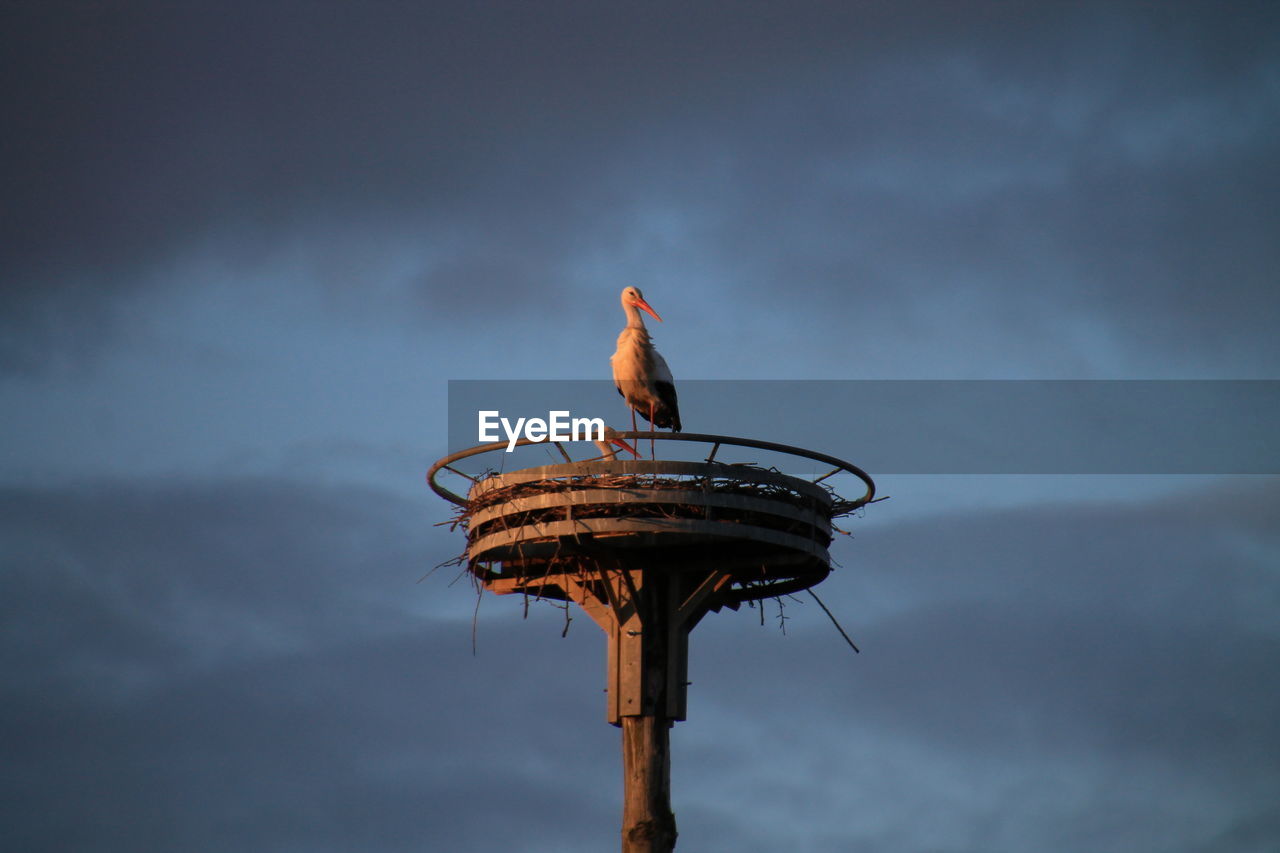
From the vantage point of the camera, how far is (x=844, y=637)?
19.0 metres

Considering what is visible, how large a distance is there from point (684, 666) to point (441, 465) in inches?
130

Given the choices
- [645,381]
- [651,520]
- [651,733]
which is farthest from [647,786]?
[645,381]

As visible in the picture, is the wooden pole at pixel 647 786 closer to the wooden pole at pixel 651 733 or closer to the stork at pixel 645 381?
the wooden pole at pixel 651 733

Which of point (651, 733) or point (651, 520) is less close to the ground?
point (651, 520)

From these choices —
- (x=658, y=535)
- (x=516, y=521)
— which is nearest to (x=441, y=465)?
(x=516, y=521)

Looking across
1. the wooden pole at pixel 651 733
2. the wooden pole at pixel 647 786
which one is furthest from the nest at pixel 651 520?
the wooden pole at pixel 647 786

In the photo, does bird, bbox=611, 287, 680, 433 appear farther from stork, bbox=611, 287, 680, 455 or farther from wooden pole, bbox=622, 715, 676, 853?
wooden pole, bbox=622, 715, 676, 853

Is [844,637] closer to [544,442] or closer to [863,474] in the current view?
[863,474]

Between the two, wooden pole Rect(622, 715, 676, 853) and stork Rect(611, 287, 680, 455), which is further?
stork Rect(611, 287, 680, 455)

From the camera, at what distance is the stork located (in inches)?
814

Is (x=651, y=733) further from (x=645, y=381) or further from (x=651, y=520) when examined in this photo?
(x=645, y=381)

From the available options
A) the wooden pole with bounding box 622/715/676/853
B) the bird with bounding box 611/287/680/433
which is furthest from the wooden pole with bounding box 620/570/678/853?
the bird with bounding box 611/287/680/433

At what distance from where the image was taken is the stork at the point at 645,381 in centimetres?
2067

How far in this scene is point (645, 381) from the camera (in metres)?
20.7
